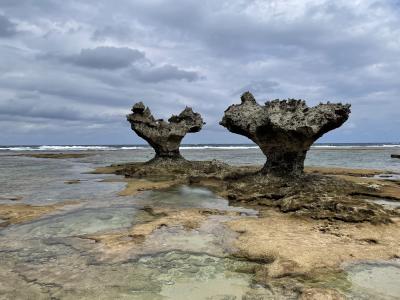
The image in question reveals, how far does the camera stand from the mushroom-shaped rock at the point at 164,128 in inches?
1146

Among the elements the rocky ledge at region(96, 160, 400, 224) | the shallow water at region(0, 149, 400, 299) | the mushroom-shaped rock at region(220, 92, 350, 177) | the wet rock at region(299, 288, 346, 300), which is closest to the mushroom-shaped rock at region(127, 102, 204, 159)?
the rocky ledge at region(96, 160, 400, 224)

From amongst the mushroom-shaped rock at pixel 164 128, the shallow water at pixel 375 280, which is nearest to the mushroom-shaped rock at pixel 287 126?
the shallow water at pixel 375 280

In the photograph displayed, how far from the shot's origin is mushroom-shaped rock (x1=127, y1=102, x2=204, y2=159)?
29109 millimetres

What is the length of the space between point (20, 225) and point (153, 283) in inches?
241

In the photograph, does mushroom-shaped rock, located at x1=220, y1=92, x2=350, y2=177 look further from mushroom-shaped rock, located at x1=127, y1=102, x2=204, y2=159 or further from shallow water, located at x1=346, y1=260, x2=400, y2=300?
mushroom-shaped rock, located at x1=127, y1=102, x2=204, y2=159

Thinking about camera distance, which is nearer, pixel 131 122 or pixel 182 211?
pixel 182 211

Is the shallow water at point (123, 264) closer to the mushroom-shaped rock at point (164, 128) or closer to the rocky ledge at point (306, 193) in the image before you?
the rocky ledge at point (306, 193)

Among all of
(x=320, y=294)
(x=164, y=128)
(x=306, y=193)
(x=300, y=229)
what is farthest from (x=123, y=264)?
(x=164, y=128)

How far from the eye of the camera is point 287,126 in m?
16.8

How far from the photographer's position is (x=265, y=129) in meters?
18.4

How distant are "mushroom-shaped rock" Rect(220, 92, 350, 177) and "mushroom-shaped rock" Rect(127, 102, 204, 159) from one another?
1016 centimetres

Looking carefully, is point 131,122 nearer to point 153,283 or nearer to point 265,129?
point 265,129

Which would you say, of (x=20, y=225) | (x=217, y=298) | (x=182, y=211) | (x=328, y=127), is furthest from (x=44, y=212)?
(x=328, y=127)

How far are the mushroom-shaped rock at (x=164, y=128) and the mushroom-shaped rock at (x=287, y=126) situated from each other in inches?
400
